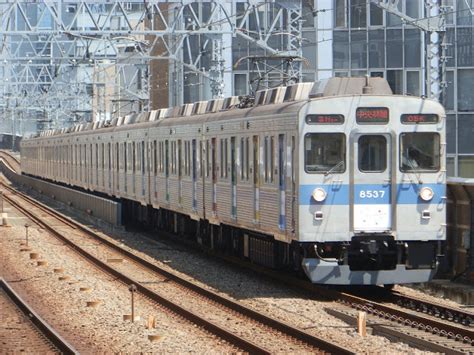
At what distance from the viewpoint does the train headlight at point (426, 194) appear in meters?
15.4

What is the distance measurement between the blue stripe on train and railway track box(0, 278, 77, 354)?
384cm

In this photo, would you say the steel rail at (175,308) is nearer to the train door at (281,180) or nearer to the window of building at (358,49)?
the train door at (281,180)

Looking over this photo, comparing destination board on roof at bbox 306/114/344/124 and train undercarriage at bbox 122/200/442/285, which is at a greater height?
destination board on roof at bbox 306/114/344/124

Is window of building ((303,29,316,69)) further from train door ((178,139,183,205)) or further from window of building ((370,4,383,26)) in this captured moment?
train door ((178,139,183,205))

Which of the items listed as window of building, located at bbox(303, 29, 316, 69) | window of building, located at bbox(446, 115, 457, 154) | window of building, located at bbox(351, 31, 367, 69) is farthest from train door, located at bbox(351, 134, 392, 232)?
window of building, located at bbox(303, 29, 316, 69)

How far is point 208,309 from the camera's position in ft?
48.8

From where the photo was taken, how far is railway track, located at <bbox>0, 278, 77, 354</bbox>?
1204 centimetres

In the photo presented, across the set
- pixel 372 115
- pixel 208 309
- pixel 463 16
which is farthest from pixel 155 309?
pixel 463 16

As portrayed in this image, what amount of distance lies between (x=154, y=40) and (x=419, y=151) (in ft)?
91.0

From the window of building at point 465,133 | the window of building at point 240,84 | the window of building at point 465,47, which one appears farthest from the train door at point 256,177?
the window of building at point 240,84

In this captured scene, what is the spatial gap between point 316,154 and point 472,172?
23.0 meters

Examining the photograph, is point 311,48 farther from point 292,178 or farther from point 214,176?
point 292,178

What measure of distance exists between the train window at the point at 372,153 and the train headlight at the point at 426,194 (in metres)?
0.60

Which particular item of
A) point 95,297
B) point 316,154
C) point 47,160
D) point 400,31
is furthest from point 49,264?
point 47,160
